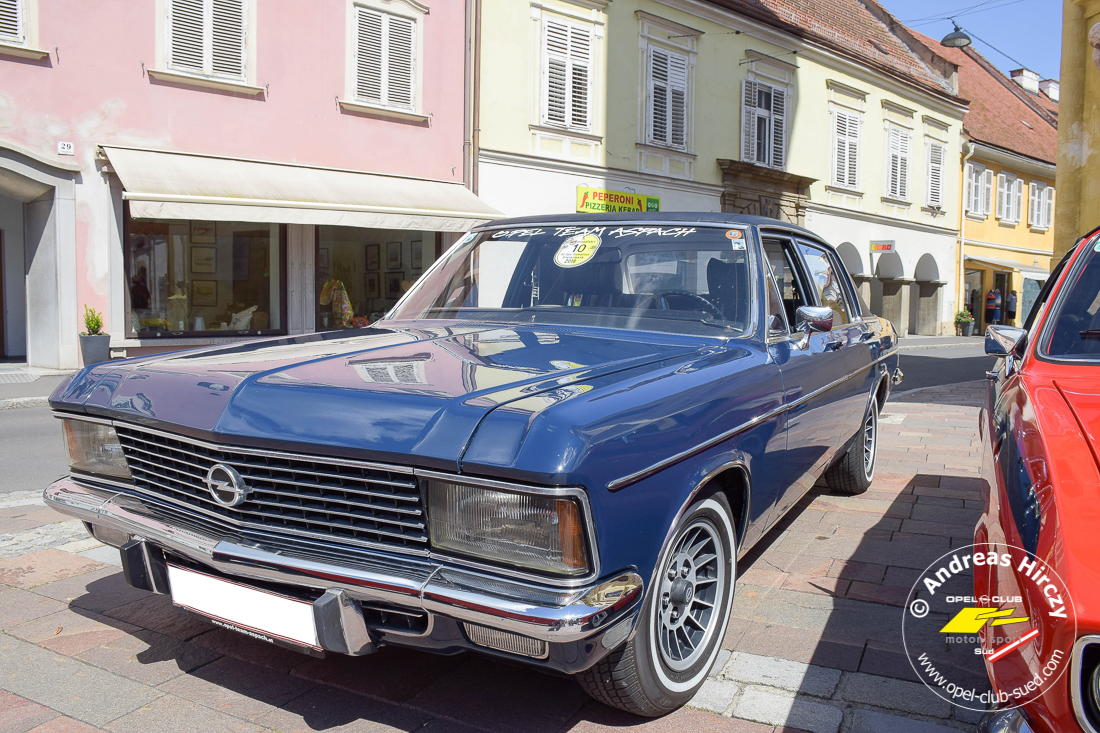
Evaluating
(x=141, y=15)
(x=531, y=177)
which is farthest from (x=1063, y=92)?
(x=141, y=15)

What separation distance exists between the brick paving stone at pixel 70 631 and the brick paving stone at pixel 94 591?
0.10 metres

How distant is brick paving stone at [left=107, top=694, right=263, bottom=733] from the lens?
240cm

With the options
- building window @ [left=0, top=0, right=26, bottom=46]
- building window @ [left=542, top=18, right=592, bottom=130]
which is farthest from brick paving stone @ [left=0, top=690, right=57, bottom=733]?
building window @ [left=542, top=18, right=592, bottom=130]

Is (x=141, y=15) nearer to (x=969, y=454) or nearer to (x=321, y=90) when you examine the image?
(x=321, y=90)

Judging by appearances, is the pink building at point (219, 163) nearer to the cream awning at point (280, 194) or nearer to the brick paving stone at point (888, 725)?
the cream awning at point (280, 194)

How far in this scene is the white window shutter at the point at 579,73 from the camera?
54.2 ft

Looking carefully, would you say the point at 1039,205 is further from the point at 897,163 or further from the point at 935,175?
the point at 897,163

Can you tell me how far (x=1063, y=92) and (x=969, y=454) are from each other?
10.2 meters

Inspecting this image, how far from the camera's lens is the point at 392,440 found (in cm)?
207

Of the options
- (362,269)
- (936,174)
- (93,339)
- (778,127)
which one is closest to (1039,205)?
(936,174)

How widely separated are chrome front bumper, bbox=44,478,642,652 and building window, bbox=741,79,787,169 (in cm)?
1982

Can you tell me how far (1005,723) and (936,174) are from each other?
97.8 ft

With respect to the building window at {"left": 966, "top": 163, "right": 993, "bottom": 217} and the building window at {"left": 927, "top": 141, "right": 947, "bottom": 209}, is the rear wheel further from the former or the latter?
the building window at {"left": 966, "top": 163, "right": 993, "bottom": 217}

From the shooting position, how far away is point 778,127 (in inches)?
851
